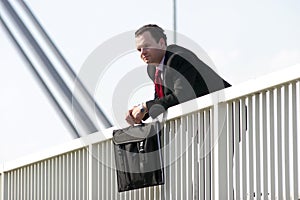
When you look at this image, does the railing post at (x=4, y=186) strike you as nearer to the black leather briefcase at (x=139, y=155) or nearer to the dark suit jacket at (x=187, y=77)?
the black leather briefcase at (x=139, y=155)

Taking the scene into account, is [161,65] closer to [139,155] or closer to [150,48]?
[150,48]

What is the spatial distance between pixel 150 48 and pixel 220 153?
0.71m

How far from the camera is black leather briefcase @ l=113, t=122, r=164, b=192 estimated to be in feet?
15.4

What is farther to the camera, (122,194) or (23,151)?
(23,151)

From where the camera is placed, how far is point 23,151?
8188mm

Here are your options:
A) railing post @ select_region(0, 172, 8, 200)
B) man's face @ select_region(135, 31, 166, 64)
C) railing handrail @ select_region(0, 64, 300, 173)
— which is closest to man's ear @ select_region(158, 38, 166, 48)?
man's face @ select_region(135, 31, 166, 64)

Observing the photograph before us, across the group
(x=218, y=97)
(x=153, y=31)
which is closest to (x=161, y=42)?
(x=153, y=31)

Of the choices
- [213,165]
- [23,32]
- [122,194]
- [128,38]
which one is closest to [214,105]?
[213,165]

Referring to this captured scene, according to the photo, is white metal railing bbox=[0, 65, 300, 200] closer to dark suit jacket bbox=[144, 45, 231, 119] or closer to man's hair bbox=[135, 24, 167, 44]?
dark suit jacket bbox=[144, 45, 231, 119]

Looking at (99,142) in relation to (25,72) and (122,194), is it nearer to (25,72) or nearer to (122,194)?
(122,194)

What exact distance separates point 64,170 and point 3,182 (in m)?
1.25

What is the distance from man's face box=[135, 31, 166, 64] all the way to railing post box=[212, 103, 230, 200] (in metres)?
0.52

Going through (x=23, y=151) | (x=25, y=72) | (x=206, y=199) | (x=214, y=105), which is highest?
(x=25, y=72)

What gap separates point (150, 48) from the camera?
463cm
